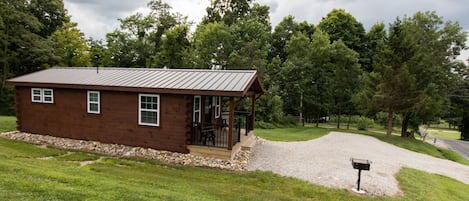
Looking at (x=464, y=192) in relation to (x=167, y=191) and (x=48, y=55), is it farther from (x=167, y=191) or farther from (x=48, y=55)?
(x=48, y=55)

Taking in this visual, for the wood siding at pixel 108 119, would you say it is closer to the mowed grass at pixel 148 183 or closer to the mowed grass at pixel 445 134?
the mowed grass at pixel 148 183

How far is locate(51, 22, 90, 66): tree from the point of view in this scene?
25953 millimetres

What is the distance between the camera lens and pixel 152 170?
7.73 m

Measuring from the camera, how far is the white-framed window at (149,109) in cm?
A: 964

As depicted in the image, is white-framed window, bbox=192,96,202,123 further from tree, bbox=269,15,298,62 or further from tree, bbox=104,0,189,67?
tree, bbox=269,15,298,62

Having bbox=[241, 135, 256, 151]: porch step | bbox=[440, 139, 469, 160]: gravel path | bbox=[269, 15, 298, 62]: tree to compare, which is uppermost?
bbox=[269, 15, 298, 62]: tree

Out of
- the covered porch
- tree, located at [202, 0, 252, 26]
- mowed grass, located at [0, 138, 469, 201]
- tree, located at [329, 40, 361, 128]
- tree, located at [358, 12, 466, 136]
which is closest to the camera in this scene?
mowed grass, located at [0, 138, 469, 201]

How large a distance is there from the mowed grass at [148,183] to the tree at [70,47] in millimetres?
18498

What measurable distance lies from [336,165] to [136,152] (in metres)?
6.97

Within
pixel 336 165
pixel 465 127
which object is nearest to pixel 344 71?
pixel 336 165

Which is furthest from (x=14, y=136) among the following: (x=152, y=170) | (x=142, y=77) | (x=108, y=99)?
(x=152, y=170)

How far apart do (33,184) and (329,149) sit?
10.9m

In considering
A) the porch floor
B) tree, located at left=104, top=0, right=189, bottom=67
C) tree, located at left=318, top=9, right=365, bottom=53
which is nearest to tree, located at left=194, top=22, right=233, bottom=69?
tree, located at left=104, top=0, right=189, bottom=67

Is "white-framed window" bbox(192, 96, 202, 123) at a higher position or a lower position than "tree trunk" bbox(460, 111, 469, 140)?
higher
